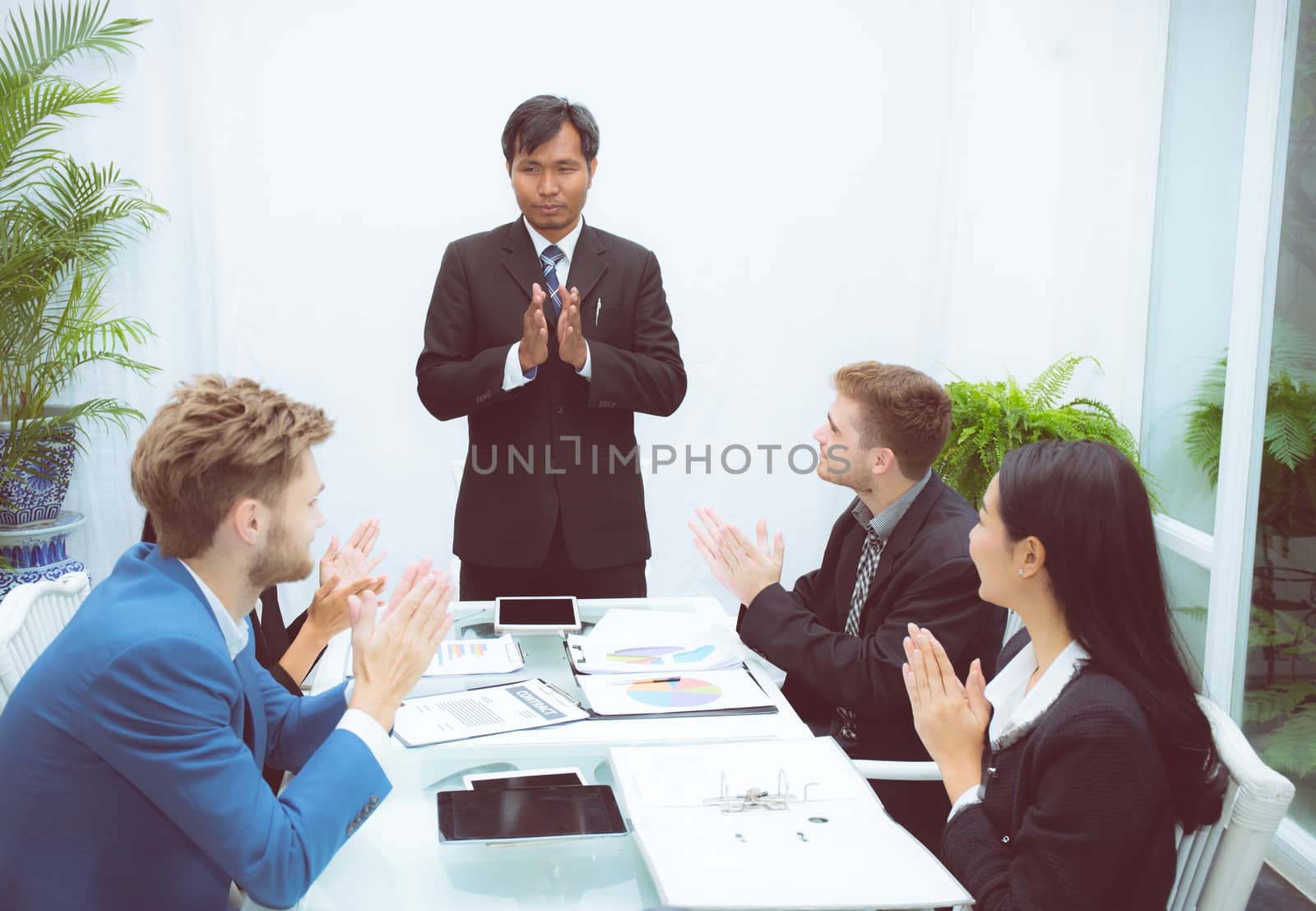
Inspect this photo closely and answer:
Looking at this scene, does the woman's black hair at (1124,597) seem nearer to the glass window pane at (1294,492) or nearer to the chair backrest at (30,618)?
the chair backrest at (30,618)

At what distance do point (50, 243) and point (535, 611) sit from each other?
105 inches

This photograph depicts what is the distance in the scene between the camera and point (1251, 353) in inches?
121

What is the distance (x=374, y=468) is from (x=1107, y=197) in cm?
301

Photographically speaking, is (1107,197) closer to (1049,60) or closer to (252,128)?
(1049,60)

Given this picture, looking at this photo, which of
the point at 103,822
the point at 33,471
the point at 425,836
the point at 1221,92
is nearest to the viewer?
the point at 103,822

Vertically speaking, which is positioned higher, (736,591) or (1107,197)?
(1107,197)

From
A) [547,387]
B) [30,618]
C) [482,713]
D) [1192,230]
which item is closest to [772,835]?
[482,713]

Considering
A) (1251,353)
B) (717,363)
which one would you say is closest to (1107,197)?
(1251,353)

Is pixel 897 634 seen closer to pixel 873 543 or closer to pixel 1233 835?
pixel 873 543

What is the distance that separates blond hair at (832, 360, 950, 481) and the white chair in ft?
2.89

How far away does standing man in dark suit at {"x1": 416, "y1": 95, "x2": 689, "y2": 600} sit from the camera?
265 cm

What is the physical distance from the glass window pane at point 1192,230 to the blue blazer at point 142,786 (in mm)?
3061

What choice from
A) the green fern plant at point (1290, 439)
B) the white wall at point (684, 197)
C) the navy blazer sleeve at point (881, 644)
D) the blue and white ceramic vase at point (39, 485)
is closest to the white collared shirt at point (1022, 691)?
the navy blazer sleeve at point (881, 644)

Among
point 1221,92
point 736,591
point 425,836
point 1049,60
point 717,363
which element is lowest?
point 425,836
